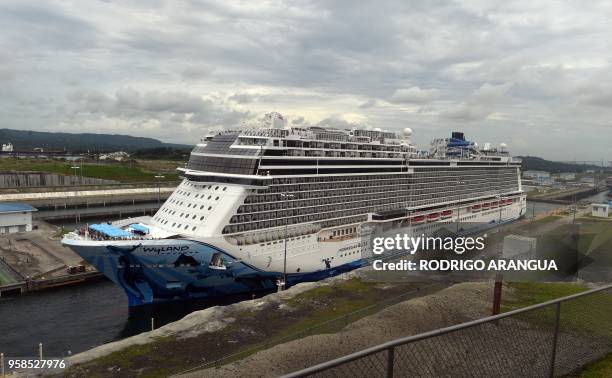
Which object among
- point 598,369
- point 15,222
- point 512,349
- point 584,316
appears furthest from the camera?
point 15,222

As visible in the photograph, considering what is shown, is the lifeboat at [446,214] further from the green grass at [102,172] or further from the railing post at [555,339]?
the green grass at [102,172]

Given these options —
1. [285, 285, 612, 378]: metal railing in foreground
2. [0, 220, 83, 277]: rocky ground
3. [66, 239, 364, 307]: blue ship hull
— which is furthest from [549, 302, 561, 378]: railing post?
[0, 220, 83, 277]: rocky ground

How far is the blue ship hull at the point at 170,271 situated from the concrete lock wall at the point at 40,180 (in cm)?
7575

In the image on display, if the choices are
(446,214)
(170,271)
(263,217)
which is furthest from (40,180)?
(446,214)

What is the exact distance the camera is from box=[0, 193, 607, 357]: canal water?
21.7m

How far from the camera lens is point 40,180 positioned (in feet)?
299

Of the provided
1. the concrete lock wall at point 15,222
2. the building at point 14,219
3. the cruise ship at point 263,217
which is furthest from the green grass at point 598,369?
the concrete lock wall at point 15,222

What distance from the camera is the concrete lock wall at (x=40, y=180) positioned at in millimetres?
87500

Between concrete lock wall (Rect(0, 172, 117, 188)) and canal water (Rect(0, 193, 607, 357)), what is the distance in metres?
69.3

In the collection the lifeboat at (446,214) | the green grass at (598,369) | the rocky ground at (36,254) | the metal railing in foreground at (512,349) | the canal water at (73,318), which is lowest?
the canal water at (73,318)

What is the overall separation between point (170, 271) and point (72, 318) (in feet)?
24.1

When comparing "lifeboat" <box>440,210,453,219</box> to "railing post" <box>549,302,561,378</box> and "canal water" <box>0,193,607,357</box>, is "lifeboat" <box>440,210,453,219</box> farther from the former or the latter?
"railing post" <box>549,302,561,378</box>

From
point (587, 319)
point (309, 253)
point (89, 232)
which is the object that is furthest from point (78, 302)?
point (587, 319)

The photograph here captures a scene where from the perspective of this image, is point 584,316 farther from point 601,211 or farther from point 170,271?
point 601,211
